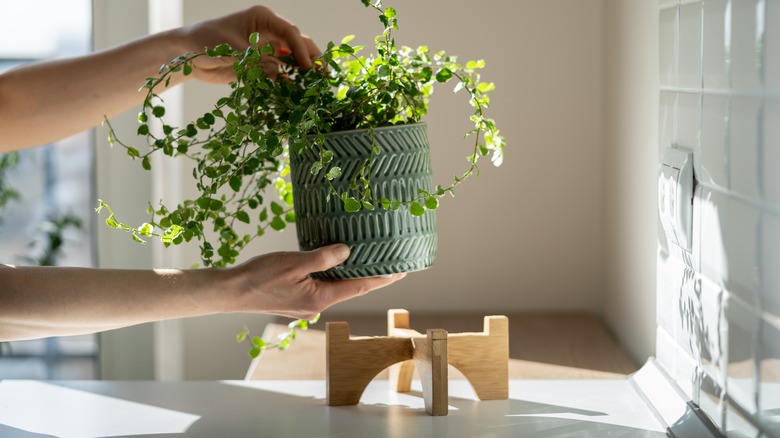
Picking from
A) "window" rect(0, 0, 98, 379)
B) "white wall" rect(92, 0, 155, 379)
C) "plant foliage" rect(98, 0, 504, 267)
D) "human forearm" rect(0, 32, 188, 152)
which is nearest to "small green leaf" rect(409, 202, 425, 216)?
"plant foliage" rect(98, 0, 504, 267)

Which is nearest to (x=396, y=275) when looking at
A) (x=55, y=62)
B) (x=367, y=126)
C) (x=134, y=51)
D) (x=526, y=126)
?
(x=367, y=126)

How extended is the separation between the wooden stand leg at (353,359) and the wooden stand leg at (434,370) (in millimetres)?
48

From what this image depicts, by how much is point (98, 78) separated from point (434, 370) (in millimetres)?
665

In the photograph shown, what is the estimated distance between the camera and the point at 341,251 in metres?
1.05

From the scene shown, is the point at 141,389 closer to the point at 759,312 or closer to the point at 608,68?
the point at 759,312

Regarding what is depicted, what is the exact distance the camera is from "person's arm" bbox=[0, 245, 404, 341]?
998mm

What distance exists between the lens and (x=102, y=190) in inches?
75.0

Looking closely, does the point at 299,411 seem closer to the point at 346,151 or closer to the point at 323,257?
the point at 323,257

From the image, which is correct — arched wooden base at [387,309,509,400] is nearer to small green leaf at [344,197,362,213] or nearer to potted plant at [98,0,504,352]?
potted plant at [98,0,504,352]

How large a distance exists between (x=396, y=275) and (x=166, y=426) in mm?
334

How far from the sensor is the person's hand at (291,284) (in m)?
1.05

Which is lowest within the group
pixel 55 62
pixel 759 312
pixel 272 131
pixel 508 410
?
pixel 508 410

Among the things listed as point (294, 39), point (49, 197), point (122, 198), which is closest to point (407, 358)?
point (294, 39)

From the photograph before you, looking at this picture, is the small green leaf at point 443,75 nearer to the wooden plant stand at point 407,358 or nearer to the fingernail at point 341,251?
the fingernail at point 341,251
